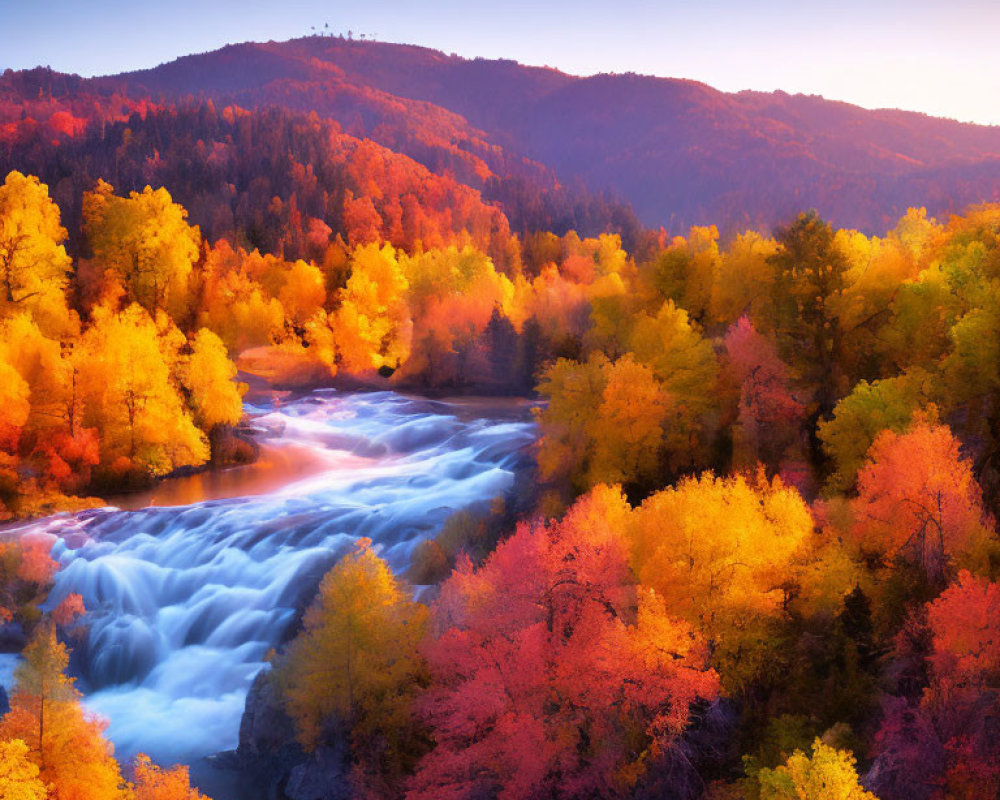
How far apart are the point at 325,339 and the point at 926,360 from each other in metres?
54.3

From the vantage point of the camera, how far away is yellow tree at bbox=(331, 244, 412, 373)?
76.8 m

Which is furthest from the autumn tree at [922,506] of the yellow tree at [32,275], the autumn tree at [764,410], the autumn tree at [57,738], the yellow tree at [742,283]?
the yellow tree at [32,275]

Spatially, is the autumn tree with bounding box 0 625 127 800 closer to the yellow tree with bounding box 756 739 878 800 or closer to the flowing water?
the flowing water

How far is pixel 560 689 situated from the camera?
2403 cm

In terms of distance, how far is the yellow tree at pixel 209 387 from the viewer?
5122 centimetres

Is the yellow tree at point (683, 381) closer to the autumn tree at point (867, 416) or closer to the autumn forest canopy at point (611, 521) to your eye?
the autumn forest canopy at point (611, 521)

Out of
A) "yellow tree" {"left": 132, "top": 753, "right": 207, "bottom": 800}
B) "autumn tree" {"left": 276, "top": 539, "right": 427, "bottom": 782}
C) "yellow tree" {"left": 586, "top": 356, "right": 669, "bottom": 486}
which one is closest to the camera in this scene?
"yellow tree" {"left": 132, "top": 753, "right": 207, "bottom": 800}

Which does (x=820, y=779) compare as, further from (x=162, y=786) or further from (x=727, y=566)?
(x=162, y=786)

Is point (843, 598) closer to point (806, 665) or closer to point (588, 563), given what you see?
point (806, 665)

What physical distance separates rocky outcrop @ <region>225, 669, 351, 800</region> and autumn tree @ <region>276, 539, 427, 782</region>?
18.5 inches

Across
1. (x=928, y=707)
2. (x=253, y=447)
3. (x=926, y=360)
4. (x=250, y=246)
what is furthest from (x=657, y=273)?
(x=250, y=246)

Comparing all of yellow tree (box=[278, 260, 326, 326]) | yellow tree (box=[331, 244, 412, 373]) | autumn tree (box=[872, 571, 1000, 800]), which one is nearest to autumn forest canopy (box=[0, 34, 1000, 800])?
autumn tree (box=[872, 571, 1000, 800])

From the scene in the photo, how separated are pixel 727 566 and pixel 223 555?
22.9 metres

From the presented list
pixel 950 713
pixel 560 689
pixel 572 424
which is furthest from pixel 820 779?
pixel 572 424
